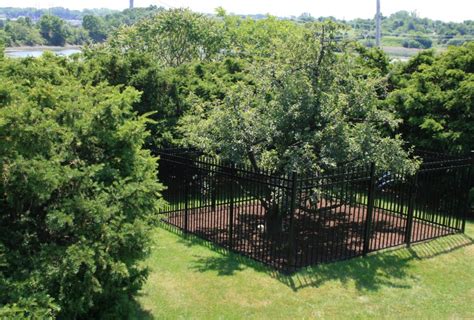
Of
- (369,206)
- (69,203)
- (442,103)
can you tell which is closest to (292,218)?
(369,206)

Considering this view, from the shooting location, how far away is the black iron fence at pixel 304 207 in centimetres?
864

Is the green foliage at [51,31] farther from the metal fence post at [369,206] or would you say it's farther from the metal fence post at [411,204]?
the metal fence post at [369,206]

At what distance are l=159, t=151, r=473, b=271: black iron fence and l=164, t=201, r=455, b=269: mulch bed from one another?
2 cm

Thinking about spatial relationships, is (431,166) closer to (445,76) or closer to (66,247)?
(445,76)

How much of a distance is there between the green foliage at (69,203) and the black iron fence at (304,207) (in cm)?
301

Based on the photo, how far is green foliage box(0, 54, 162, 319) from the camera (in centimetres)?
480

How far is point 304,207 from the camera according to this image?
9234 mm

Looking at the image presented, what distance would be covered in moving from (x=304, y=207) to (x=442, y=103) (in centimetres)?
644

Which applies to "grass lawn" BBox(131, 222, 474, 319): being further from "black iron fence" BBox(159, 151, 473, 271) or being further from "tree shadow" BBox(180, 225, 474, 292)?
"black iron fence" BBox(159, 151, 473, 271)

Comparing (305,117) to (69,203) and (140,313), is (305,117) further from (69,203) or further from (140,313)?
(69,203)

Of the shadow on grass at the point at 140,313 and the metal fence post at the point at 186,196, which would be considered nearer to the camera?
the shadow on grass at the point at 140,313

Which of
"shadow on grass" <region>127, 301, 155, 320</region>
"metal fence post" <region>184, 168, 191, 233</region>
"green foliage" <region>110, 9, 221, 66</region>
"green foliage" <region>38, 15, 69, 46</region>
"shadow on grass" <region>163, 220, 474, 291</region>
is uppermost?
"green foliage" <region>38, 15, 69, 46</region>

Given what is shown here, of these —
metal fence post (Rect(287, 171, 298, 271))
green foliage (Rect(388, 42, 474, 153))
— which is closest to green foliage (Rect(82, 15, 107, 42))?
green foliage (Rect(388, 42, 474, 153))

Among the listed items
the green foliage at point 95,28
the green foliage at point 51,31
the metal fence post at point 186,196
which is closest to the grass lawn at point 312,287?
the metal fence post at point 186,196
